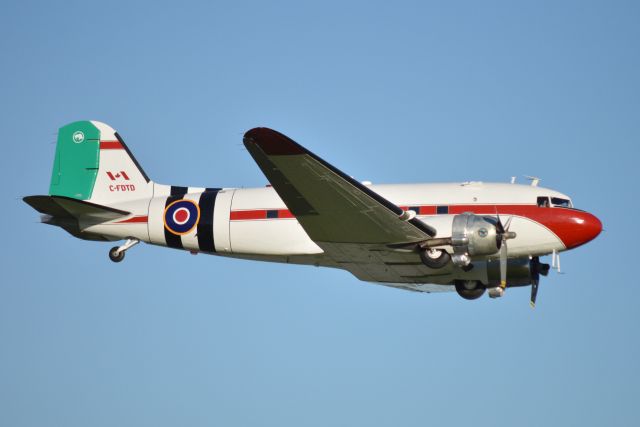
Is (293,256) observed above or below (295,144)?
below

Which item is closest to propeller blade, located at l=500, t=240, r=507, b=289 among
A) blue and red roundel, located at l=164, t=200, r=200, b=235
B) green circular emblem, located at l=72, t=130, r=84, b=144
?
blue and red roundel, located at l=164, t=200, r=200, b=235

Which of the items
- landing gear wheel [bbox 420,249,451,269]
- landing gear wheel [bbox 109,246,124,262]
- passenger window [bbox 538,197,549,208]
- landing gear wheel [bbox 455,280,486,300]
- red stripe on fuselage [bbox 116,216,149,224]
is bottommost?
landing gear wheel [bbox 455,280,486,300]

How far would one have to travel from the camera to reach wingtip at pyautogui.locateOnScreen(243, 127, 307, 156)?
19.2 metres

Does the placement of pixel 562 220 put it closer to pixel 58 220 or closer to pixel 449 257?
pixel 449 257

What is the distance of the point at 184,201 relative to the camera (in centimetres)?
2391

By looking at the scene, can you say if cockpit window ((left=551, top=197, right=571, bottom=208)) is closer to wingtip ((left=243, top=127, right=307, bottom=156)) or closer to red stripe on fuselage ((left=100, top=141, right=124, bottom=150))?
wingtip ((left=243, top=127, right=307, bottom=156))

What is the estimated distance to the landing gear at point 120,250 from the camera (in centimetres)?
2414

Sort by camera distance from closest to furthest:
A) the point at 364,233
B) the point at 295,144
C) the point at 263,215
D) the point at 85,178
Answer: the point at 295,144 → the point at 364,233 → the point at 263,215 → the point at 85,178

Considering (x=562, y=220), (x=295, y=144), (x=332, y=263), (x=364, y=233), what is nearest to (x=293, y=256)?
(x=332, y=263)

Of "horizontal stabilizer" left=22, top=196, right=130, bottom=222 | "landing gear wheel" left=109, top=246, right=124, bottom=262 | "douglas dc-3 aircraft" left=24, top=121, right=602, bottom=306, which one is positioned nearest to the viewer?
"douglas dc-3 aircraft" left=24, top=121, right=602, bottom=306

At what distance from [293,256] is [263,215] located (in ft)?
3.67

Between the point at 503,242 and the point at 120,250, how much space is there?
8.82 metres

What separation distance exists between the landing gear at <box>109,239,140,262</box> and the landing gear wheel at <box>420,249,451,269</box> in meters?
7.01

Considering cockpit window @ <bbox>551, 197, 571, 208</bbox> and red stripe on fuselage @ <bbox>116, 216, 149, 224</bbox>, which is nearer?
cockpit window @ <bbox>551, 197, 571, 208</bbox>
